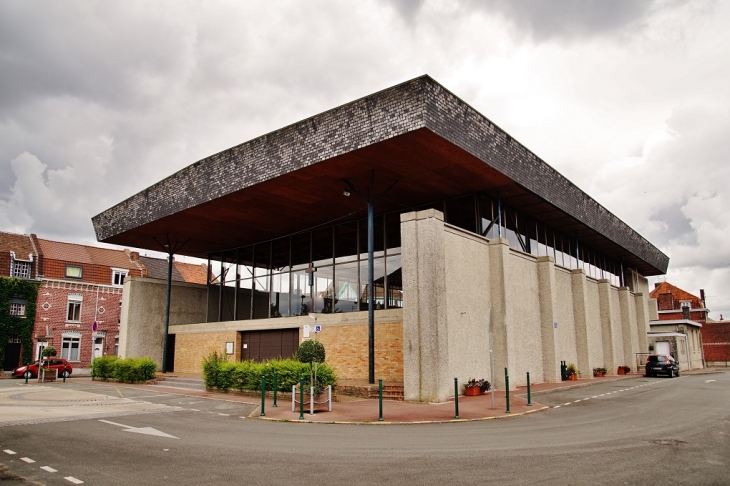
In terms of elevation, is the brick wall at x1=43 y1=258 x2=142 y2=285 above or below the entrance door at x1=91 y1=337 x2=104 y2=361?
above

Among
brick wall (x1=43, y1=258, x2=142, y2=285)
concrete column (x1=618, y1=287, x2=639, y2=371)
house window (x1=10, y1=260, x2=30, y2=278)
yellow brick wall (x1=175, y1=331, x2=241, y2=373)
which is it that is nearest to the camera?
yellow brick wall (x1=175, y1=331, x2=241, y2=373)

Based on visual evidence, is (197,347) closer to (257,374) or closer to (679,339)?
(257,374)

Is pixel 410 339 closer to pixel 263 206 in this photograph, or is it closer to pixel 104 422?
pixel 104 422

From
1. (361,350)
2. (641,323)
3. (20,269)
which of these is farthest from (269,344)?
(641,323)

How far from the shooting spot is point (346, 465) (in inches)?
326

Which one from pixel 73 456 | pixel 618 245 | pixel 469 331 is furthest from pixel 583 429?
pixel 618 245

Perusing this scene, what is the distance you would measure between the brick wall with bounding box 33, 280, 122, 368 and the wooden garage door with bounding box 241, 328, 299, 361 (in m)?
18.8

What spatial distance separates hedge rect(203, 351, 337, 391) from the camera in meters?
17.2

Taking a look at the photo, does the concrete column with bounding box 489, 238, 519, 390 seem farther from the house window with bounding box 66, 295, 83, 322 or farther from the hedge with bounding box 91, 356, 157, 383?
the house window with bounding box 66, 295, 83, 322

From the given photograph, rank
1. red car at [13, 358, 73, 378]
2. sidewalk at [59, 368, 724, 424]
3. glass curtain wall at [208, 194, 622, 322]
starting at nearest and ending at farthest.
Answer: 1. sidewalk at [59, 368, 724, 424]
2. glass curtain wall at [208, 194, 622, 322]
3. red car at [13, 358, 73, 378]

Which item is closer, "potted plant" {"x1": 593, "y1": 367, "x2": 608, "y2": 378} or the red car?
"potted plant" {"x1": 593, "y1": 367, "x2": 608, "y2": 378}

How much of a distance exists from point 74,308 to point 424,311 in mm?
36132

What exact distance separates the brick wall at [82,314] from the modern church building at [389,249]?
37.4ft

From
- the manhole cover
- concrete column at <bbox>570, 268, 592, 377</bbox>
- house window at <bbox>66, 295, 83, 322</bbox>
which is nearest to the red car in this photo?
house window at <bbox>66, 295, 83, 322</bbox>
